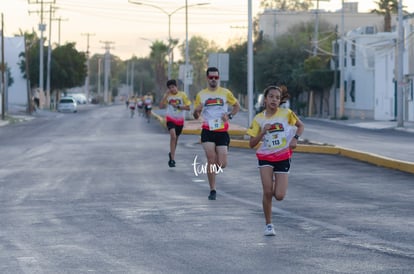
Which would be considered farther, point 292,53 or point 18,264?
point 292,53

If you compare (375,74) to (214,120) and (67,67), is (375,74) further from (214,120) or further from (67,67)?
(214,120)

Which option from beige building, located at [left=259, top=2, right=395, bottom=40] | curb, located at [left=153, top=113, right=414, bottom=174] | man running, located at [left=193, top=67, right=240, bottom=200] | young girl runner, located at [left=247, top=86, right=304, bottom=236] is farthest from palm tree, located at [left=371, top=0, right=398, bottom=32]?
young girl runner, located at [left=247, top=86, right=304, bottom=236]

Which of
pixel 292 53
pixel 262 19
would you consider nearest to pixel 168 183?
pixel 292 53

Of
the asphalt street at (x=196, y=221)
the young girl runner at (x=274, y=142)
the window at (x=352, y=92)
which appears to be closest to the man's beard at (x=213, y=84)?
the asphalt street at (x=196, y=221)

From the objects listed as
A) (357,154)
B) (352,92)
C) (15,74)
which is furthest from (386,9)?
(357,154)

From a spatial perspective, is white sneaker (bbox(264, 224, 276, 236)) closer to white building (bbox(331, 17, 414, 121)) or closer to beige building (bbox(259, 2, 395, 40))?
white building (bbox(331, 17, 414, 121))

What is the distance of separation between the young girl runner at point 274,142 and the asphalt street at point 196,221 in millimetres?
504

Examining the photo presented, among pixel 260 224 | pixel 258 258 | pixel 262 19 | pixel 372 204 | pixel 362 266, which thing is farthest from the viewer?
pixel 262 19

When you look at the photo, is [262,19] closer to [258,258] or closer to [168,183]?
[168,183]

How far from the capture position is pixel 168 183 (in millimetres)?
18562

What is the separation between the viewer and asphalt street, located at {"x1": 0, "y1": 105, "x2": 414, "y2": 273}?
945cm

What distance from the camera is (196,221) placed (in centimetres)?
1263

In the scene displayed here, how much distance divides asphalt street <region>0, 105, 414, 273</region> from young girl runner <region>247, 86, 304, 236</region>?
1.65ft

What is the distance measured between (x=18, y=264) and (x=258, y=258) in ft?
6.98
